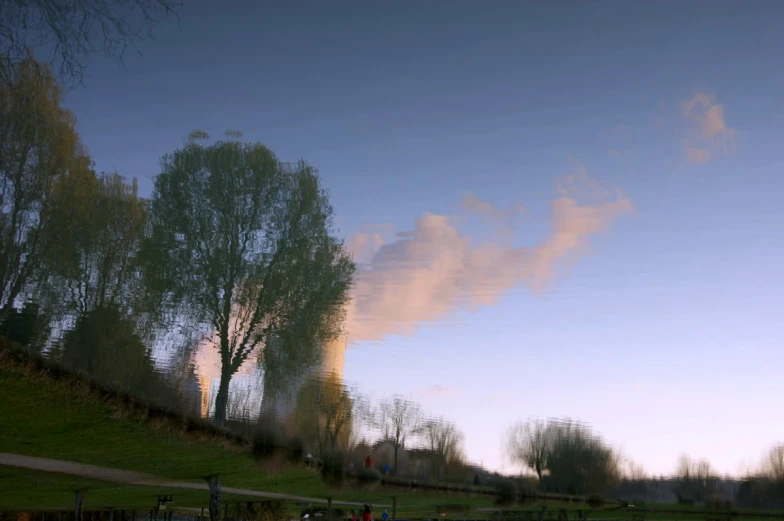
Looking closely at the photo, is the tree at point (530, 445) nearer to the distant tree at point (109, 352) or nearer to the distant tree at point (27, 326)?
the distant tree at point (109, 352)

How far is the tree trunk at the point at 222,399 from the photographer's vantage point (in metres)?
18.3

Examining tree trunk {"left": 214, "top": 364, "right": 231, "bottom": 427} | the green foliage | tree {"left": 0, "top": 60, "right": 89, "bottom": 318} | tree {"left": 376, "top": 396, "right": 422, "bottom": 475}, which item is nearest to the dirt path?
tree trunk {"left": 214, "top": 364, "right": 231, "bottom": 427}

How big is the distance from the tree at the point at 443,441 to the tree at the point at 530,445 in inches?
298

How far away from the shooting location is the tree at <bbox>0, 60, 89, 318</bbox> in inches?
476

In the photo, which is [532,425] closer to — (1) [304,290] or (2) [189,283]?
(1) [304,290]

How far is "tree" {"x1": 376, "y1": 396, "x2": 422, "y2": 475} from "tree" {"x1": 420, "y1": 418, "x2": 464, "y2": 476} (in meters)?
1.08

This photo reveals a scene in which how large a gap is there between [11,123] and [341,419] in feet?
45.9

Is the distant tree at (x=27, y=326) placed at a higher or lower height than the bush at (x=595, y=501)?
higher

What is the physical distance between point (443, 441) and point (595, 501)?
18949 mm

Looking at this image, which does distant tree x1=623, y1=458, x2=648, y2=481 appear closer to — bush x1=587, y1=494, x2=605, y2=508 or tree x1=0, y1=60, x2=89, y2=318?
bush x1=587, y1=494, x2=605, y2=508

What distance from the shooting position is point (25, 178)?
12883 millimetres

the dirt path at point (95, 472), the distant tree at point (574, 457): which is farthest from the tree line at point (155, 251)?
the distant tree at point (574, 457)

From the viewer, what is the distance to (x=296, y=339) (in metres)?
22.0


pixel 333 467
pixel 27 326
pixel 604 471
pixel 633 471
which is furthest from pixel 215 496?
pixel 633 471
